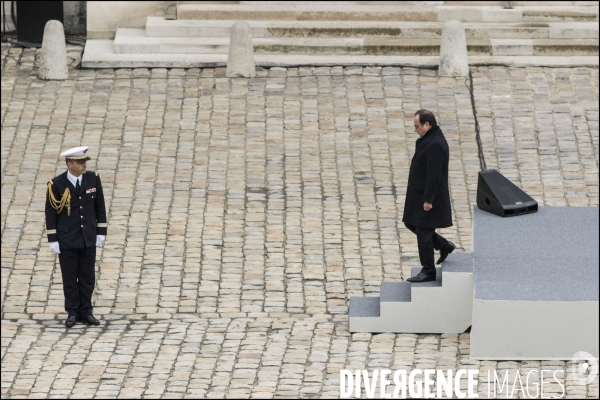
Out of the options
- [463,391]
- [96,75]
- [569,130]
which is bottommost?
[463,391]

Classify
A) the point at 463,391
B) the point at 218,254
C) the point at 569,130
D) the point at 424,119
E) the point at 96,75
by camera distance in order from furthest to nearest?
the point at 96,75 < the point at 569,130 < the point at 218,254 < the point at 424,119 < the point at 463,391

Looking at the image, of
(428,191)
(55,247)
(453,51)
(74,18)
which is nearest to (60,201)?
(55,247)

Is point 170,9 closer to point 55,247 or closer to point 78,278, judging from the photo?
point 78,278

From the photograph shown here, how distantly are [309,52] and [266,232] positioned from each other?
196 inches

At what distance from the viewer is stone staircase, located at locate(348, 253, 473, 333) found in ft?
31.7

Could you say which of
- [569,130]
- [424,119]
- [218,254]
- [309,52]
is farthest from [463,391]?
[309,52]

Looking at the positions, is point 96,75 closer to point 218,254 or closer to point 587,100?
point 218,254

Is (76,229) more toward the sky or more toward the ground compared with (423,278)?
more toward the sky

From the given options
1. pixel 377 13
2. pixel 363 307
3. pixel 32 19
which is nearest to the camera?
pixel 363 307

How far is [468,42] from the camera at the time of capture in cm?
1677

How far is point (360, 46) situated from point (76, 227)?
738 centimetres

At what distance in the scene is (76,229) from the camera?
1009cm

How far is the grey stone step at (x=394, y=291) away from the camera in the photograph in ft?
32.6

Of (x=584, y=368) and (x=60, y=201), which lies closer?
(x=584, y=368)
